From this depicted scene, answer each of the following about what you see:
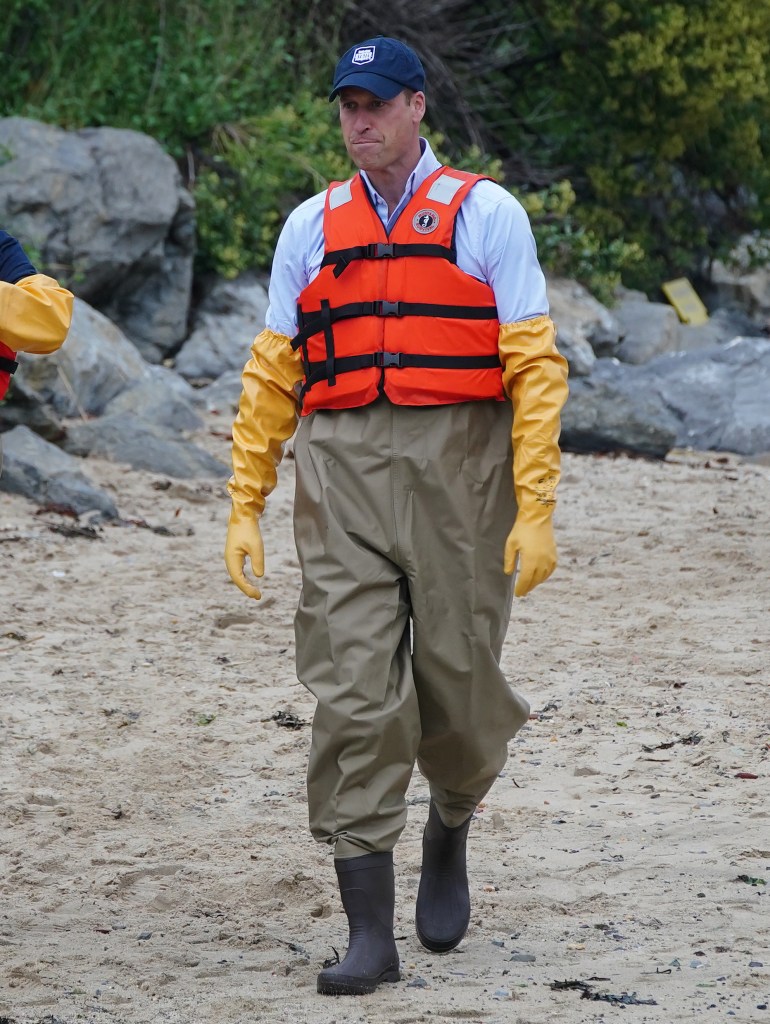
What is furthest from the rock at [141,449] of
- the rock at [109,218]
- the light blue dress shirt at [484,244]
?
the light blue dress shirt at [484,244]

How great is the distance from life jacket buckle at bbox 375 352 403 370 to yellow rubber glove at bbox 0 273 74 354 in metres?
0.72

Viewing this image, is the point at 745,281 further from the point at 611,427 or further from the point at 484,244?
the point at 484,244

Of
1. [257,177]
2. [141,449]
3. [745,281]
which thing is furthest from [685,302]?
[141,449]

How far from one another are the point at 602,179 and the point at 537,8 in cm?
201

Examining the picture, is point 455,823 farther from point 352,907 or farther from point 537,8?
point 537,8

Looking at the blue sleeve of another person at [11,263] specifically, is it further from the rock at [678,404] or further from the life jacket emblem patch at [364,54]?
the rock at [678,404]

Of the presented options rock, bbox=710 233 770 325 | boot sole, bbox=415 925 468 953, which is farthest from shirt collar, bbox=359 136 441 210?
rock, bbox=710 233 770 325

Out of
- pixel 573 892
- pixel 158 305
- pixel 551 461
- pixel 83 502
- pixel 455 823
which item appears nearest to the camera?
pixel 551 461

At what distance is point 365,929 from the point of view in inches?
120

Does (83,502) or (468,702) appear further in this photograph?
(83,502)

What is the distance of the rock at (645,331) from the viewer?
1437 centimetres

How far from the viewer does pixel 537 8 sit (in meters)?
15.8

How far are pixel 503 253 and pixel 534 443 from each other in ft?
1.40

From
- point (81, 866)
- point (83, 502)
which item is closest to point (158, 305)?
point (83, 502)
